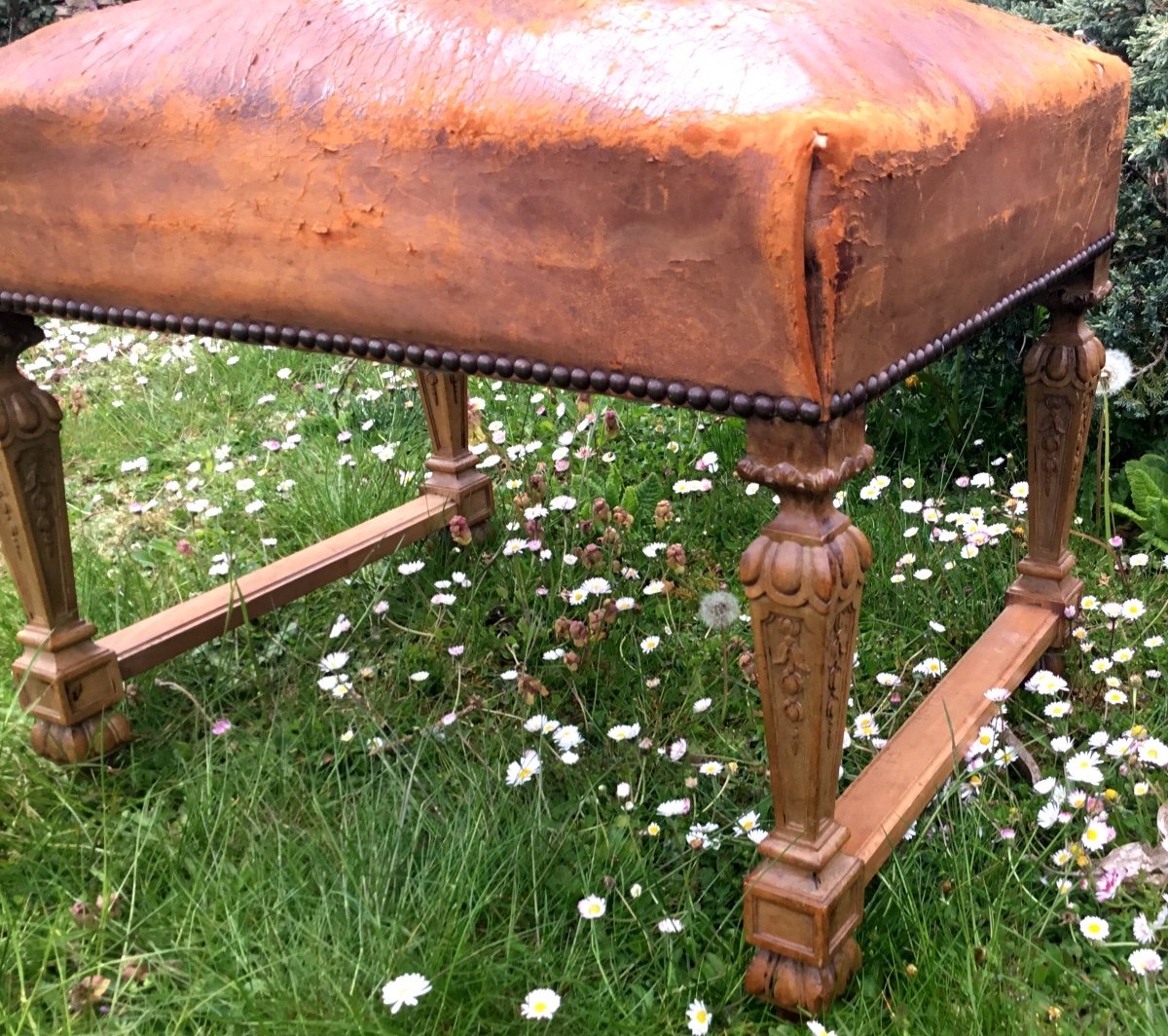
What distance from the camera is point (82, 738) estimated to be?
1602 mm

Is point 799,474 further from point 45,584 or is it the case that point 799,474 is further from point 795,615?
point 45,584

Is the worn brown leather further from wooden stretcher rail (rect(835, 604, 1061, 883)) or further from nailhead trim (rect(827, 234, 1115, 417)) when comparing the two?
wooden stretcher rail (rect(835, 604, 1061, 883))

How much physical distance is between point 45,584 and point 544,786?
27.9 inches

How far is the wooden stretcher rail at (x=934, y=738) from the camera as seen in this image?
1.23 metres

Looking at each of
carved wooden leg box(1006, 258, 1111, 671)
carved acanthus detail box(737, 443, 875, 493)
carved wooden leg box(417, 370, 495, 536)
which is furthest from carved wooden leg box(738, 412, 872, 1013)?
carved wooden leg box(417, 370, 495, 536)

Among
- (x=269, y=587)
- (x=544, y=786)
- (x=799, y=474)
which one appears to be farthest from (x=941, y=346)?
(x=269, y=587)

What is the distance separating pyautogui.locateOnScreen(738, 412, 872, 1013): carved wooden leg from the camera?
978 mm

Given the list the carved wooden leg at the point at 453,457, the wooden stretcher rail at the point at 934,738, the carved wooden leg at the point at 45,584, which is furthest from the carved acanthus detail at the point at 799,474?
the carved wooden leg at the point at 453,457

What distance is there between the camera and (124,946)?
1.24 m

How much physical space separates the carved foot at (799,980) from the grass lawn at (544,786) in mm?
26

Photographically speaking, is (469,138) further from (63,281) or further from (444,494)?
(444,494)

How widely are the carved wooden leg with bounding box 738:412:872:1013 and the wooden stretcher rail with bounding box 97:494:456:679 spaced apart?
3.07 ft

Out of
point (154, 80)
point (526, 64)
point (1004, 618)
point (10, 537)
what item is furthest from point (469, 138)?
point (1004, 618)

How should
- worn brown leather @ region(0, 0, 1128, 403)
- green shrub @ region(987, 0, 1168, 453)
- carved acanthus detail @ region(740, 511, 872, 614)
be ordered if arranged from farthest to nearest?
green shrub @ region(987, 0, 1168, 453) → carved acanthus detail @ region(740, 511, 872, 614) → worn brown leather @ region(0, 0, 1128, 403)
